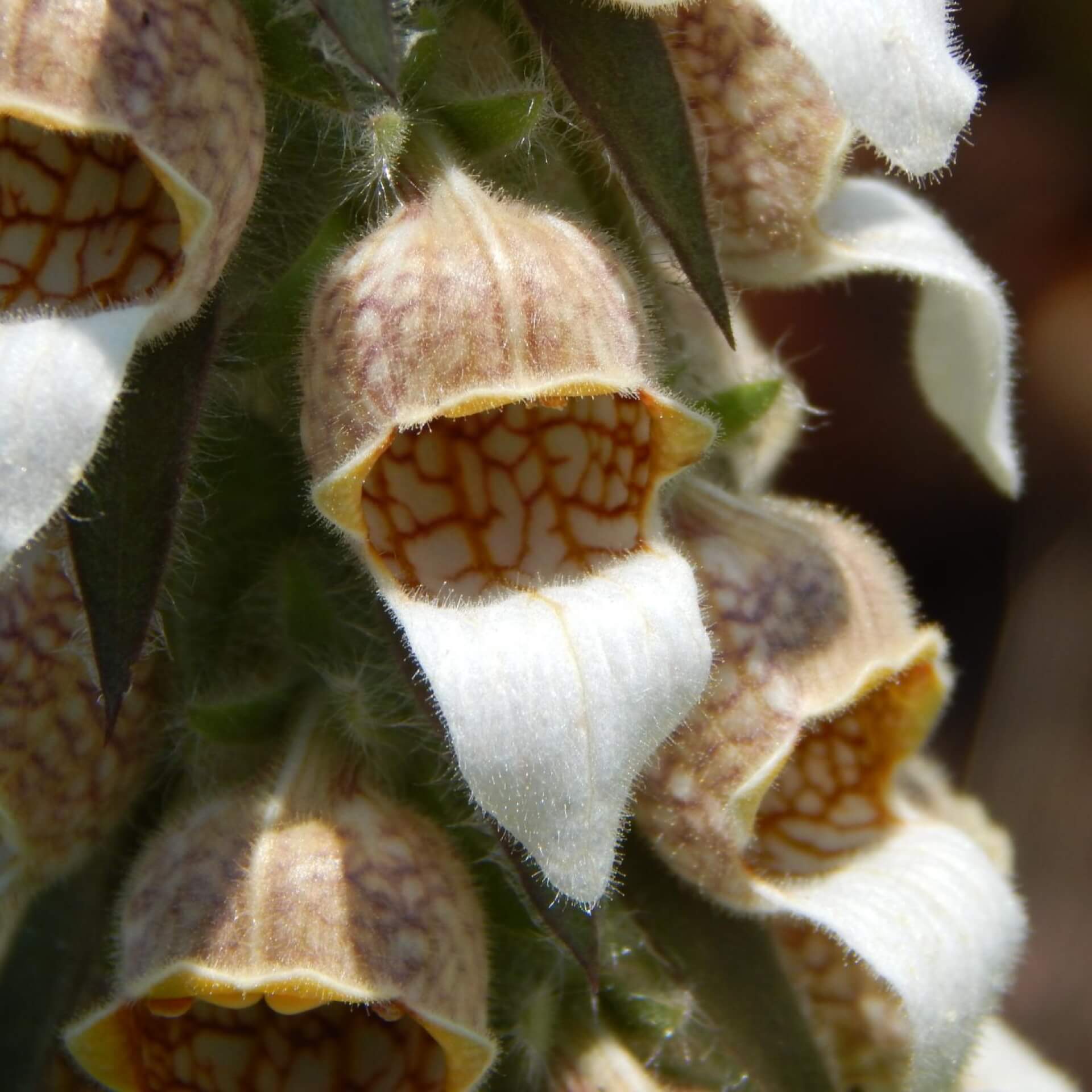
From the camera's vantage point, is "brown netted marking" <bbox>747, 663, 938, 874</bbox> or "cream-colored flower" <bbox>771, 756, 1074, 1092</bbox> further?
"cream-colored flower" <bbox>771, 756, 1074, 1092</bbox>

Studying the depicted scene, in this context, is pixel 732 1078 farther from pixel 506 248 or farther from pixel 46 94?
pixel 46 94

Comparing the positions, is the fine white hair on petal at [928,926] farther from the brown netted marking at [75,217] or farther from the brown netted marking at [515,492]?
the brown netted marking at [75,217]

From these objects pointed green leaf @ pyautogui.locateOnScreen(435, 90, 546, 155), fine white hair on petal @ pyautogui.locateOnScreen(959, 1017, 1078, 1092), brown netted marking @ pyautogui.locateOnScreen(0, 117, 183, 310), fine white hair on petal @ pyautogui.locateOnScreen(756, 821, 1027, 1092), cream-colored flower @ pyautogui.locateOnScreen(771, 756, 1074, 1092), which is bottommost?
fine white hair on petal @ pyautogui.locateOnScreen(959, 1017, 1078, 1092)

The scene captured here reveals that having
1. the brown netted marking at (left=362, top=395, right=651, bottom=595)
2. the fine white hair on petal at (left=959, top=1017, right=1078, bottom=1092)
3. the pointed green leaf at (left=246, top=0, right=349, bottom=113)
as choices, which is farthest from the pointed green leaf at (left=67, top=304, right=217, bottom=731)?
the fine white hair on petal at (left=959, top=1017, right=1078, bottom=1092)

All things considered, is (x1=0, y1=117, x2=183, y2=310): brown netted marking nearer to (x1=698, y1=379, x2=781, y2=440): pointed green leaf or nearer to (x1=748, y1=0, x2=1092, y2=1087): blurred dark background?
(x1=698, y1=379, x2=781, y2=440): pointed green leaf

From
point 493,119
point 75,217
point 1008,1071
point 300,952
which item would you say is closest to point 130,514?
point 75,217
